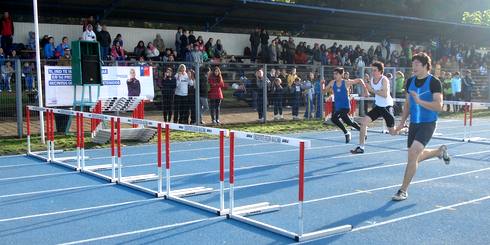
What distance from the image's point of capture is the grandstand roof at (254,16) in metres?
22.3

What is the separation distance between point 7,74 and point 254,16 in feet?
45.6

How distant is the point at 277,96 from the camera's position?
20.8m

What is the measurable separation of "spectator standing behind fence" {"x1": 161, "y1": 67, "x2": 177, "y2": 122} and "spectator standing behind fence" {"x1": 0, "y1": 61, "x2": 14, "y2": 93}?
15.0 ft

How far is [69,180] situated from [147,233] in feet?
12.6

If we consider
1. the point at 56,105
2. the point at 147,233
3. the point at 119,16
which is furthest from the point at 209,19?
the point at 147,233

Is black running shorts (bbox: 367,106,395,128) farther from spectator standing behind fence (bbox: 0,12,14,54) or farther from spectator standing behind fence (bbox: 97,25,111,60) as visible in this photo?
spectator standing behind fence (bbox: 0,12,14,54)

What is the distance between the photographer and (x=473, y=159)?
12.4m

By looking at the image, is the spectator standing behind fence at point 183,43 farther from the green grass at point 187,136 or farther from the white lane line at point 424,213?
the white lane line at point 424,213

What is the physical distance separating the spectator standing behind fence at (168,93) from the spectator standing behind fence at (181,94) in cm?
14

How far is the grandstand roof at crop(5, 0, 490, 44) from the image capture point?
2230 centimetres

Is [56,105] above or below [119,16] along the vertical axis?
below

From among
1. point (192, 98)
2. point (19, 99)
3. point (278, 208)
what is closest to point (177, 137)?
point (192, 98)

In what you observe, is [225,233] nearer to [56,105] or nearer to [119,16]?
[56,105]

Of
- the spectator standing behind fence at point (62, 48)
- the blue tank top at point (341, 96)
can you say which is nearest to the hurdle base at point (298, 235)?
the blue tank top at point (341, 96)
